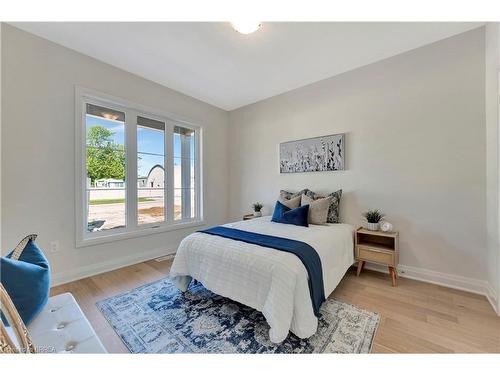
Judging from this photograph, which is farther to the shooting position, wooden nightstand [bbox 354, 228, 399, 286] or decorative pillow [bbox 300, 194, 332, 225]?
decorative pillow [bbox 300, 194, 332, 225]

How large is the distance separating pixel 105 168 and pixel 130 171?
0.97 ft

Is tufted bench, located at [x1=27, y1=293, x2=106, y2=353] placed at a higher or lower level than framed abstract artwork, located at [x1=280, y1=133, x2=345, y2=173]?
lower

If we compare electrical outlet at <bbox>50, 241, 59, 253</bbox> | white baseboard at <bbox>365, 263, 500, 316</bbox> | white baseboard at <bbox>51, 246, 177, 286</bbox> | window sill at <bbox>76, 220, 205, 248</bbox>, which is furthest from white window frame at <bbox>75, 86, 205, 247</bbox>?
white baseboard at <bbox>365, 263, 500, 316</bbox>

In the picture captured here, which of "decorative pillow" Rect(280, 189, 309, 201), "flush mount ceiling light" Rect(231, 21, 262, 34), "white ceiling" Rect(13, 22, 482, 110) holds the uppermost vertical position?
"white ceiling" Rect(13, 22, 482, 110)

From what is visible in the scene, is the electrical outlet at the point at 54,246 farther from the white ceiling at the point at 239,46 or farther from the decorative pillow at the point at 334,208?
the decorative pillow at the point at 334,208

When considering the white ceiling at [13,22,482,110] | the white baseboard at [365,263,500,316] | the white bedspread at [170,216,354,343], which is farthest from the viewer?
the white ceiling at [13,22,482,110]

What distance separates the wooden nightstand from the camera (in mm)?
2188

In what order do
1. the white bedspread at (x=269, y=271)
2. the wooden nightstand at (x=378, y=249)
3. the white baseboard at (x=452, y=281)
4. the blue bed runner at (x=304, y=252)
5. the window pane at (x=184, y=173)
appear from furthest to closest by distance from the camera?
1. the window pane at (x=184, y=173)
2. the wooden nightstand at (x=378, y=249)
3. the white baseboard at (x=452, y=281)
4. the blue bed runner at (x=304, y=252)
5. the white bedspread at (x=269, y=271)

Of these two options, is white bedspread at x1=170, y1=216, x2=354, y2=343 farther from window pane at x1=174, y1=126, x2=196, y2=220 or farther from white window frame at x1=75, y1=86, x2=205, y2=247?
window pane at x1=174, y1=126, x2=196, y2=220

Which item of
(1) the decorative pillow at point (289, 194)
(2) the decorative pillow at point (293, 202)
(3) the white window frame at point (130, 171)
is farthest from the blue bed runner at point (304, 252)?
(3) the white window frame at point (130, 171)

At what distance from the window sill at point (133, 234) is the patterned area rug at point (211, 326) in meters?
0.91

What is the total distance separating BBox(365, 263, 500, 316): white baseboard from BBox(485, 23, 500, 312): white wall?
35 millimetres

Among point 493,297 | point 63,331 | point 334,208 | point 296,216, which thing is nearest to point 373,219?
point 334,208

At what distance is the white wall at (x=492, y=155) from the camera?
5.74ft
